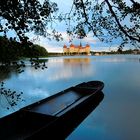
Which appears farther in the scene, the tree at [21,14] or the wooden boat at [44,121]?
the wooden boat at [44,121]

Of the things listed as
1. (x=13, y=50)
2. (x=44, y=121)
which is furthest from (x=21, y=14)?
(x=44, y=121)

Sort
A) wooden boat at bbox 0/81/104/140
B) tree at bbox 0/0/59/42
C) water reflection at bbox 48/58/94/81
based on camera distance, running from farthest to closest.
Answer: water reflection at bbox 48/58/94/81
wooden boat at bbox 0/81/104/140
tree at bbox 0/0/59/42

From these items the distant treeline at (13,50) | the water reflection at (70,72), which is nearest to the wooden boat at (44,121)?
the distant treeline at (13,50)

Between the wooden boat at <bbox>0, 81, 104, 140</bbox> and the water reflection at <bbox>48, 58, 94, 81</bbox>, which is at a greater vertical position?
the wooden boat at <bbox>0, 81, 104, 140</bbox>

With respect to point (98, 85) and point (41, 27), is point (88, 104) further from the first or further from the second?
point (41, 27)

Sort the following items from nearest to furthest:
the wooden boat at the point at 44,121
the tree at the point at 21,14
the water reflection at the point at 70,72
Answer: the tree at the point at 21,14
the wooden boat at the point at 44,121
the water reflection at the point at 70,72

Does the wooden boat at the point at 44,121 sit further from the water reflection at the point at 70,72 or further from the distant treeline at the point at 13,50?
the water reflection at the point at 70,72

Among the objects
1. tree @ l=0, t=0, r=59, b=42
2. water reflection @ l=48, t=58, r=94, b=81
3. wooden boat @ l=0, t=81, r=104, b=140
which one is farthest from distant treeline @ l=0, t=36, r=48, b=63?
water reflection @ l=48, t=58, r=94, b=81

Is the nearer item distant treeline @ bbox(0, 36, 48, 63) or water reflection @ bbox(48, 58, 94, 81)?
distant treeline @ bbox(0, 36, 48, 63)

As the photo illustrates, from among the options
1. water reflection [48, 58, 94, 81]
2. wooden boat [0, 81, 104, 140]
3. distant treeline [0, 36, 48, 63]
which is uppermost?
distant treeline [0, 36, 48, 63]

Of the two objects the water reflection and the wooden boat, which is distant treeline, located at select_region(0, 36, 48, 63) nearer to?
the wooden boat

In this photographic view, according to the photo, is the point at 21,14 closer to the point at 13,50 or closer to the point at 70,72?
the point at 13,50

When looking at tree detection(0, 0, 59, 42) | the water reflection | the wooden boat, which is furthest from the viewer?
the water reflection

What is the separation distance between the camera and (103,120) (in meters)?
12.6
